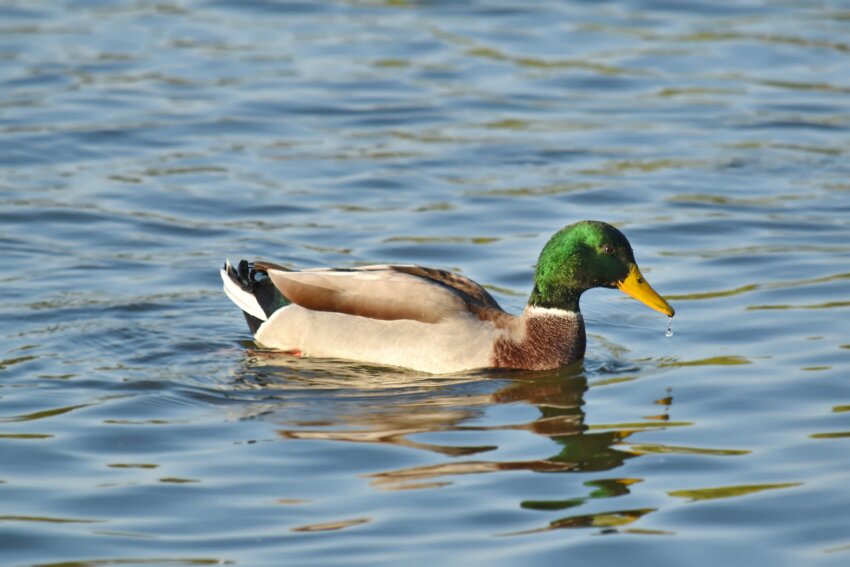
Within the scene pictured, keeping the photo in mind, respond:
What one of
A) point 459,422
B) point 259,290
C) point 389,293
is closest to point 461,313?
point 389,293

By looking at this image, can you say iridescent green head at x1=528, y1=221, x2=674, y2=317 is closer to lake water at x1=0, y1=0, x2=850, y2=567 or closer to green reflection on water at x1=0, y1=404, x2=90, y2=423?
lake water at x1=0, y1=0, x2=850, y2=567

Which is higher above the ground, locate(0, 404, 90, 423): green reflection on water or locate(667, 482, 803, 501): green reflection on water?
locate(0, 404, 90, 423): green reflection on water

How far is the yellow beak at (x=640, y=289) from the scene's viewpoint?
928 centimetres

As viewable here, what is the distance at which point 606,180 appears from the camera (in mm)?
13344

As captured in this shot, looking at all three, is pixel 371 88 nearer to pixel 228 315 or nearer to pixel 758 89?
pixel 758 89

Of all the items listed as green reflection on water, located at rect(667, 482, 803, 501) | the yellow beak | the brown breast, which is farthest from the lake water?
the yellow beak

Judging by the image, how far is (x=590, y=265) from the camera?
930 cm

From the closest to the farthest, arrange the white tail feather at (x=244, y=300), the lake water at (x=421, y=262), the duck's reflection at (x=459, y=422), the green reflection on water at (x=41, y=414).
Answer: the lake water at (x=421, y=262) → the duck's reflection at (x=459, y=422) → the green reflection on water at (x=41, y=414) → the white tail feather at (x=244, y=300)

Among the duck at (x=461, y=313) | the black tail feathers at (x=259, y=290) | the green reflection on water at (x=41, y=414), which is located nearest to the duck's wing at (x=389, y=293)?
the duck at (x=461, y=313)

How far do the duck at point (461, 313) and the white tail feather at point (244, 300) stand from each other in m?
0.31

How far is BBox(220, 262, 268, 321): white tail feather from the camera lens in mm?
9938

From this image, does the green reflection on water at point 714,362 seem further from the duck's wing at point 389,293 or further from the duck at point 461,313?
the duck's wing at point 389,293

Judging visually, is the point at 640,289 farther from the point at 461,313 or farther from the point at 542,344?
the point at 461,313

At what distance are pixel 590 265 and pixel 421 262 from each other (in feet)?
7.80
